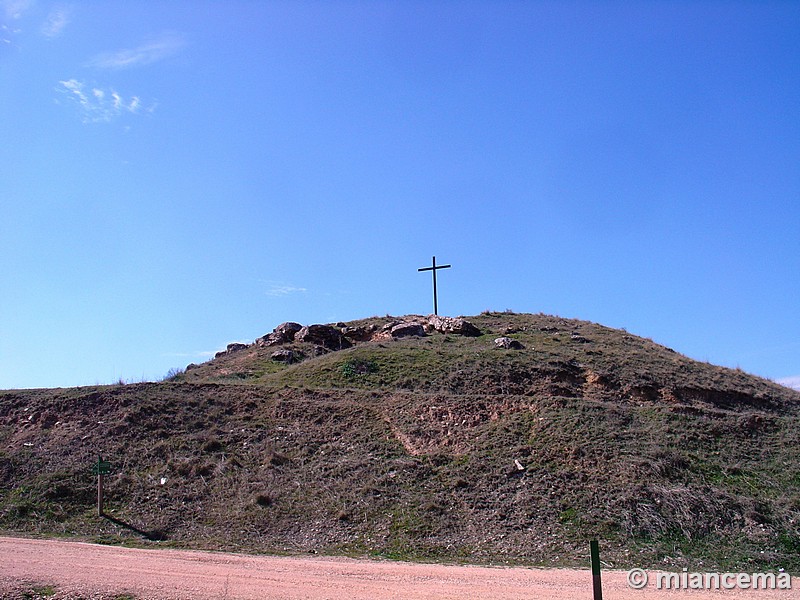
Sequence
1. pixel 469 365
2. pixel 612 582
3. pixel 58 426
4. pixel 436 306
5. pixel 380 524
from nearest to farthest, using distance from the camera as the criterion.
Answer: pixel 612 582
pixel 380 524
pixel 58 426
pixel 469 365
pixel 436 306

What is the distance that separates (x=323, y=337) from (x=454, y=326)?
25.1 ft

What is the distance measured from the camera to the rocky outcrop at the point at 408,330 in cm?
3688

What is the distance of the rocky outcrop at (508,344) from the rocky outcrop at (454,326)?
11.4ft

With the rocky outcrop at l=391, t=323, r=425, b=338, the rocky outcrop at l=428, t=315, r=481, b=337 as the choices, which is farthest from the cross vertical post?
the rocky outcrop at l=428, t=315, r=481, b=337

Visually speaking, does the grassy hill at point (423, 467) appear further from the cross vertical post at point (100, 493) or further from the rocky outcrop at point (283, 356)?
the rocky outcrop at point (283, 356)

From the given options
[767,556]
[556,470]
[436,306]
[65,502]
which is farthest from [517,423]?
[436,306]

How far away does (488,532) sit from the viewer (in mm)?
15352

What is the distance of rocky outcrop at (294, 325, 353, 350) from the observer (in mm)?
37438

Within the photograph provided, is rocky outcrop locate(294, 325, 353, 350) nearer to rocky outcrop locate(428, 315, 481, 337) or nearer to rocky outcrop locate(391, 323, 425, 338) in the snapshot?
rocky outcrop locate(391, 323, 425, 338)

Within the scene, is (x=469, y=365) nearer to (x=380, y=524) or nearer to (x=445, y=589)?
(x=380, y=524)

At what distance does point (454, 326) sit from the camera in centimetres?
3725

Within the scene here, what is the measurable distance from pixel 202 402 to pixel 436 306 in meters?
20.2

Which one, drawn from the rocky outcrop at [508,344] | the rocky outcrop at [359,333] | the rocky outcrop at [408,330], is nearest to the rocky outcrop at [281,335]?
the rocky outcrop at [359,333]

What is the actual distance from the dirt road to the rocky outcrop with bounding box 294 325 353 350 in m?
23.8
